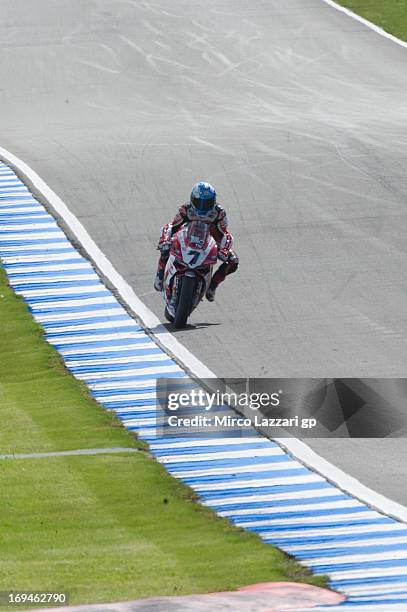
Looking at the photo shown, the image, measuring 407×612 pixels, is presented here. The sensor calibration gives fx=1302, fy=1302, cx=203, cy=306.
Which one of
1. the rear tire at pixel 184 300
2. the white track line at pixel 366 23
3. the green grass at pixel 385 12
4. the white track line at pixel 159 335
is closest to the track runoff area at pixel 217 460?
the white track line at pixel 159 335

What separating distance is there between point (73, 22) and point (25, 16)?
189cm

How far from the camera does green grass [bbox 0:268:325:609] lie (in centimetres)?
868

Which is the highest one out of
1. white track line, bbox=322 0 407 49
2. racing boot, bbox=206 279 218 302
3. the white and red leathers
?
the white and red leathers

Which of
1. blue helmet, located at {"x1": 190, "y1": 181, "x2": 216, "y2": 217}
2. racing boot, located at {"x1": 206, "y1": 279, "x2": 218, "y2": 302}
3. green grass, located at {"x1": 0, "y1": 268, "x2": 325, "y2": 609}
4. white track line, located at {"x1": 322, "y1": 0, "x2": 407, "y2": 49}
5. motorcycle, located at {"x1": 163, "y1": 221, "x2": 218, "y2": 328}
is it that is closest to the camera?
green grass, located at {"x1": 0, "y1": 268, "x2": 325, "y2": 609}

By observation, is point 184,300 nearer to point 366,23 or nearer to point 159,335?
point 159,335

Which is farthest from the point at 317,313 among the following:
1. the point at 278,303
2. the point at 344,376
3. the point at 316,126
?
the point at 316,126

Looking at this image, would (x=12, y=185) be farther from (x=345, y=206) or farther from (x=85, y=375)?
(x=85, y=375)

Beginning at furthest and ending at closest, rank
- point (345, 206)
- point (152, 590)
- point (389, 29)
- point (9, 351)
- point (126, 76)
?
point (389, 29) < point (126, 76) < point (345, 206) < point (9, 351) < point (152, 590)

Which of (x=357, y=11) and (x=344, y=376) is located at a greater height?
(x=344, y=376)

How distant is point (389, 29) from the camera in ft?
129

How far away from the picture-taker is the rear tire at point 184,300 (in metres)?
16.7

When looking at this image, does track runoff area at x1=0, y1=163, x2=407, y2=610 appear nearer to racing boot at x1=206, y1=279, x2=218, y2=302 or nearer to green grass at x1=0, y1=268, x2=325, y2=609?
green grass at x1=0, y1=268, x2=325, y2=609

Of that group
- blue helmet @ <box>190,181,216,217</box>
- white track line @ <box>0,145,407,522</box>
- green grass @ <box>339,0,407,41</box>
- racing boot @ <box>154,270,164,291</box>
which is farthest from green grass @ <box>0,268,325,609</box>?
green grass @ <box>339,0,407,41</box>

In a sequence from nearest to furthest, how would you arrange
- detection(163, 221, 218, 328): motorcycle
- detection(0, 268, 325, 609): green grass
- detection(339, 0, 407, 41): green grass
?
detection(0, 268, 325, 609): green grass < detection(163, 221, 218, 328): motorcycle < detection(339, 0, 407, 41): green grass
